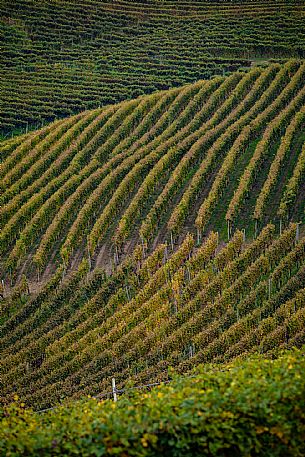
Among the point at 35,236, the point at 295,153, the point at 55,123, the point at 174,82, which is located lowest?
the point at 35,236

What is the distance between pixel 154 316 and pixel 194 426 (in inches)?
868

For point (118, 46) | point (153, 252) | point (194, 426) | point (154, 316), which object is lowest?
point (154, 316)

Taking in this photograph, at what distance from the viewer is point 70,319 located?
1447 inches

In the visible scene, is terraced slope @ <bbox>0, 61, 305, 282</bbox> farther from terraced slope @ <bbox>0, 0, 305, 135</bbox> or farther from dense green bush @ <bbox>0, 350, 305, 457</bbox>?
dense green bush @ <bbox>0, 350, 305, 457</bbox>

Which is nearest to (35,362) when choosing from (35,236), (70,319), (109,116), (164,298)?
(70,319)

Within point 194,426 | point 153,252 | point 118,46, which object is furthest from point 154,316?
point 118,46

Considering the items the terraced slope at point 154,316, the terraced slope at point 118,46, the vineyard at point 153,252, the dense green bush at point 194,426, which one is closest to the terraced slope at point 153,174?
the vineyard at point 153,252

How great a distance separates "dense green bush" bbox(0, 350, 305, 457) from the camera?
40.2ft

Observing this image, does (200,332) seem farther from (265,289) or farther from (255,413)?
(255,413)

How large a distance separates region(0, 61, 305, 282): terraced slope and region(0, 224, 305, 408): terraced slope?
2.74 meters

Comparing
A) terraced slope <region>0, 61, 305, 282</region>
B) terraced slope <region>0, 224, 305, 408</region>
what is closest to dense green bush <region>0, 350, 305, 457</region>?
terraced slope <region>0, 224, 305, 408</region>

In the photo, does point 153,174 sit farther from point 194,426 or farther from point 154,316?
point 194,426

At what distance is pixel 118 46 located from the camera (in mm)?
82812

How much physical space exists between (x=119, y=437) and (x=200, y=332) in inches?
833
